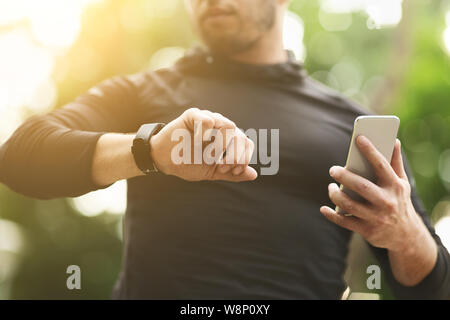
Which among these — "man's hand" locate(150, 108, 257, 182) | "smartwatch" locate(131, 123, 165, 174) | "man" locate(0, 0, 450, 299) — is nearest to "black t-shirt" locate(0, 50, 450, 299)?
"man" locate(0, 0, 450, 299)

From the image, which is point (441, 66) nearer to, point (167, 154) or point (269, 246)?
point (269, 246)

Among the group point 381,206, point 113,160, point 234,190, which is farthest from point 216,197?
point 381,206

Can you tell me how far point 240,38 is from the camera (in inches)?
56.0

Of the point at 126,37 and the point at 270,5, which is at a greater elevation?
the point at 126,37

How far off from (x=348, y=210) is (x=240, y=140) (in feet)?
1.02

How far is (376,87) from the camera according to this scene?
3.84m

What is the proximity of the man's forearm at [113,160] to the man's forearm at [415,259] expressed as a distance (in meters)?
0.64

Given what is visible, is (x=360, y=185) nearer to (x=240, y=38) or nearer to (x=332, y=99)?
(x=332, y=99)

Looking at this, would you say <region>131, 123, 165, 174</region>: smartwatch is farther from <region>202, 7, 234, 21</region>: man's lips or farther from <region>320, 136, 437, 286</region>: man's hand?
<region>202, 7, 234, 21</region>: man's lips

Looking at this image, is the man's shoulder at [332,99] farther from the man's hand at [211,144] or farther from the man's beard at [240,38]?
the man's hand at [211,144]

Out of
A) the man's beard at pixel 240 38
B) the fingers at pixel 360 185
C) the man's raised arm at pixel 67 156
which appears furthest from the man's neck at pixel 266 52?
the fingers at pixel 360 185
